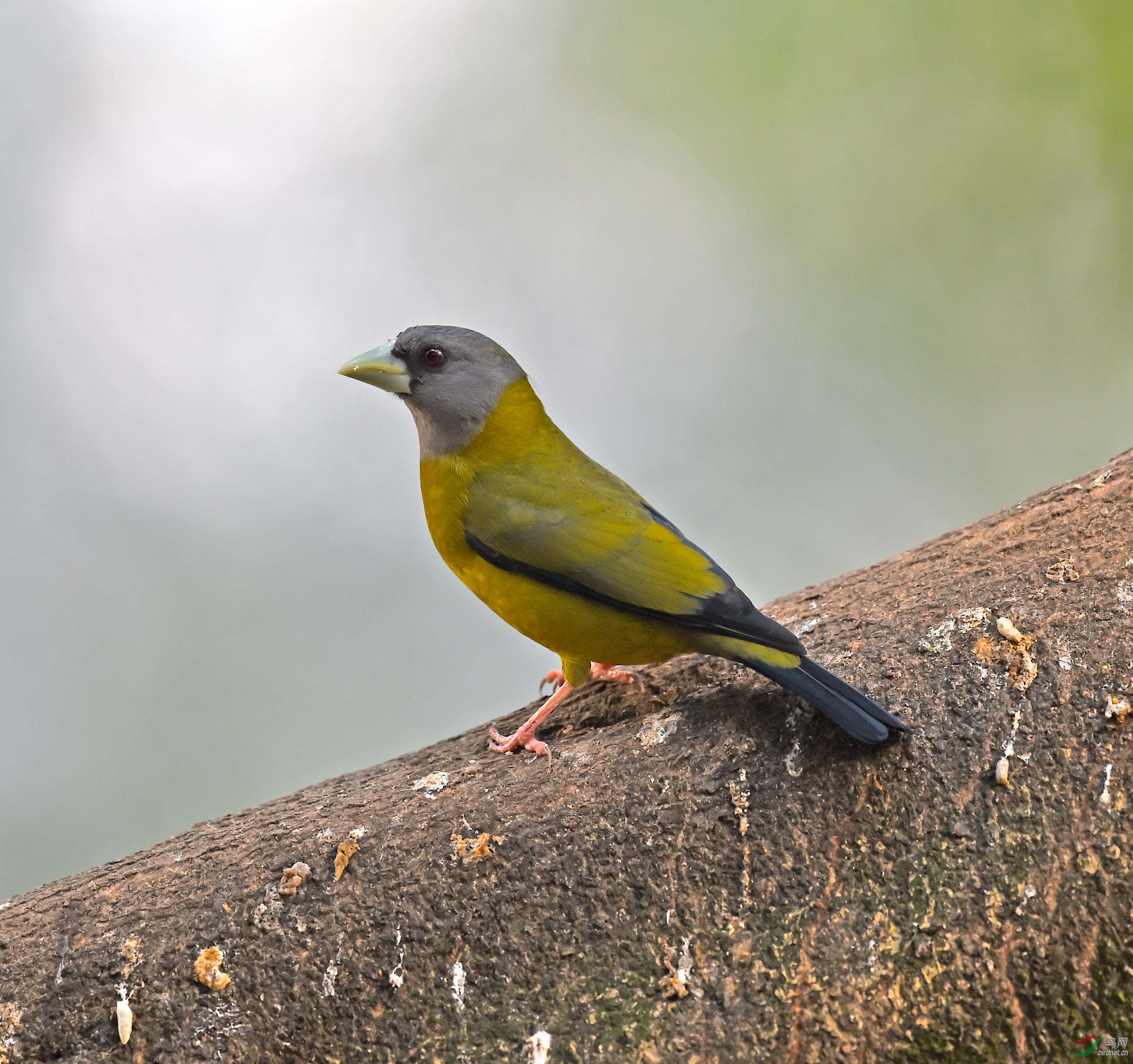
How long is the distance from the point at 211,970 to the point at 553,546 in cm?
139

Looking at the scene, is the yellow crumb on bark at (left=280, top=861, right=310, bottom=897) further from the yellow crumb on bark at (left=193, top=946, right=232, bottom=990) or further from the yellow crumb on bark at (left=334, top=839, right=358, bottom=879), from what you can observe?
the yellow crumb on bark at (left=193, top=946, right=232, bottom=990)

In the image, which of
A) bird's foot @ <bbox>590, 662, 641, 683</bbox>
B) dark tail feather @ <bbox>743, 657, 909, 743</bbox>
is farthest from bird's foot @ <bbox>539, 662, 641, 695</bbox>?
dark tail feather @ <bbox>743, 657, 909, 743</bbox>

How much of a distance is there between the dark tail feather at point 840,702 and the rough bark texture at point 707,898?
0.26 ft

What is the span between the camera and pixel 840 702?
266cm

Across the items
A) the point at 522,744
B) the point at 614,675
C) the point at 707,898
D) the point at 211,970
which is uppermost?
the point at 614,675

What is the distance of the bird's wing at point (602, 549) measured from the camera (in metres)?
2.90

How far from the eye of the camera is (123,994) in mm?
2646

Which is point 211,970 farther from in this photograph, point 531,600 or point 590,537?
point 590,537

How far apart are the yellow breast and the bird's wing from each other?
35 millimetres

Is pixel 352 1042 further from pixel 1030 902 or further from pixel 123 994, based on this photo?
pixel 1030 902

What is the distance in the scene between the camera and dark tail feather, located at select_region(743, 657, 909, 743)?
2611 mm

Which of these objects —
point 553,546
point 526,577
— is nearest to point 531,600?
point 526,577

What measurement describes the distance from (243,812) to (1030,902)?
221 centimetres

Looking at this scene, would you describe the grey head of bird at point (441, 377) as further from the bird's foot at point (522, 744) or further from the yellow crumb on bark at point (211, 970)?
the yellow crumb on bark at point (211, 970)
